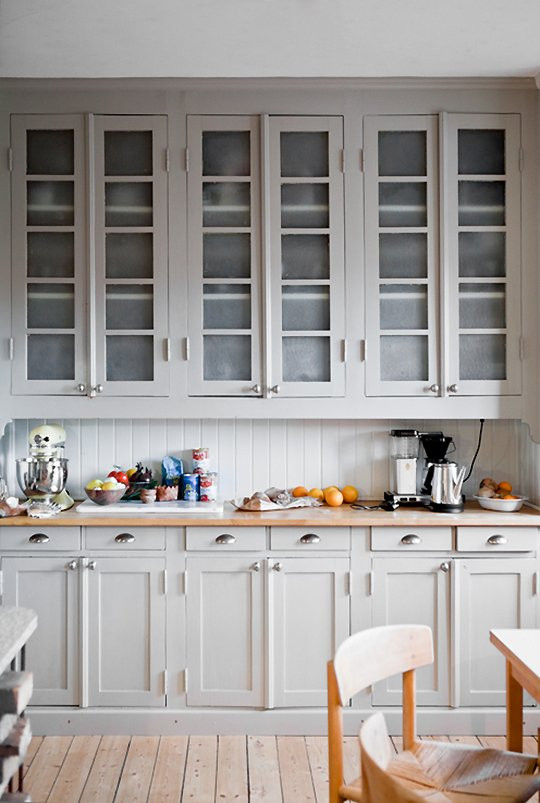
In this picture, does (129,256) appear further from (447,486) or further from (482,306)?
(447,486)

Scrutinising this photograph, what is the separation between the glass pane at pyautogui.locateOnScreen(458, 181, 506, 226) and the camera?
3303mm

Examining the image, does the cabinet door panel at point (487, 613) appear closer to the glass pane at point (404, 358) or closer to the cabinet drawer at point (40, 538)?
the glass pane at point (404, 358)

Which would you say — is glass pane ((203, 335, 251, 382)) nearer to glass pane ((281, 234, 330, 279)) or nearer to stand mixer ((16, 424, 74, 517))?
glass pane ((281, 234, 330, 279))

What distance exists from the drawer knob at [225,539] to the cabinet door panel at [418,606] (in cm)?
59

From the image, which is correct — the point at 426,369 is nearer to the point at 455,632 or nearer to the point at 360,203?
the point at 360,203

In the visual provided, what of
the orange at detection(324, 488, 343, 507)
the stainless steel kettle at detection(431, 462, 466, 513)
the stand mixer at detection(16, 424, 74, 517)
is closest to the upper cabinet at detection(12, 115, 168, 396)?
the stand mixer at detection(16, 424, 74, 517)

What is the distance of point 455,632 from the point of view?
122 inches

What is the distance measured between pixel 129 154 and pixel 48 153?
350 mm

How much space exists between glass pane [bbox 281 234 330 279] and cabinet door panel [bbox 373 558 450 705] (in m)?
1.26

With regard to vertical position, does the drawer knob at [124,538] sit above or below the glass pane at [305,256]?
below

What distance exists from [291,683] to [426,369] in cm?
144

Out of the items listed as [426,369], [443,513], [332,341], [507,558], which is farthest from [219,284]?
[507,558]

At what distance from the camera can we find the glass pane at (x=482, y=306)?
130 inches

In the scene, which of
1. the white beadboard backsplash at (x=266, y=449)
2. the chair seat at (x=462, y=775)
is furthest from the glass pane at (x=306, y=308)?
the chair seat at (x=462, y=775)
